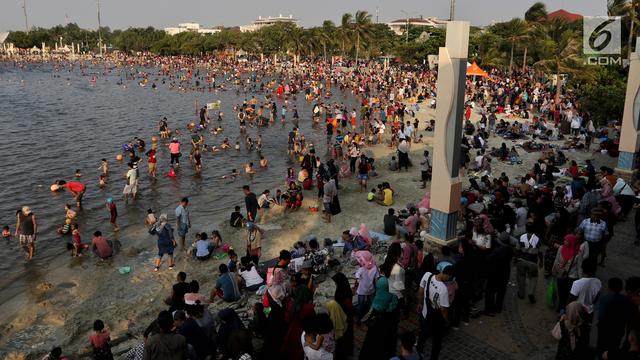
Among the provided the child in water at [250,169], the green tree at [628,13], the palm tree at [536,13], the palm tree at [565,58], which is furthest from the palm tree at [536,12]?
the child in water at [250,169]

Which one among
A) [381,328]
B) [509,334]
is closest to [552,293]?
[509,334]

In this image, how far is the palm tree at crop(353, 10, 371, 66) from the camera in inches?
2793

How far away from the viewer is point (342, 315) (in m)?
6.69

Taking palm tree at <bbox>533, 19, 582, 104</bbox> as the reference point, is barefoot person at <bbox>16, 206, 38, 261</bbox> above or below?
below

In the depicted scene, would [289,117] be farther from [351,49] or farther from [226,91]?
[351,49]

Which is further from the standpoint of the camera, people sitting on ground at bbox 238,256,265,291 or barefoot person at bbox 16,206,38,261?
barefoot person at bbox 16,206,38,261

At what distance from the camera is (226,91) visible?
56.0 meters

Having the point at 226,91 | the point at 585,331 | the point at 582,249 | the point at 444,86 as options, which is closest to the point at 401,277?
the point at 585,331

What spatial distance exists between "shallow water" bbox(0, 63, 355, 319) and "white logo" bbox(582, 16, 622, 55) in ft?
48.6

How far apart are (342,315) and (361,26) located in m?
69.8

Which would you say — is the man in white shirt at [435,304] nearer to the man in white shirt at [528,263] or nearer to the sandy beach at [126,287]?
the man in white shirt at [528,263]

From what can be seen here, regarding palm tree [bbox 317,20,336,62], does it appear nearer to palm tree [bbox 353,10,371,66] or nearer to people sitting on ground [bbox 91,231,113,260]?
palm tree [bbox 353,10,371,66]

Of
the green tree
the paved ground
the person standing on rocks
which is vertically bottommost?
the paved ground

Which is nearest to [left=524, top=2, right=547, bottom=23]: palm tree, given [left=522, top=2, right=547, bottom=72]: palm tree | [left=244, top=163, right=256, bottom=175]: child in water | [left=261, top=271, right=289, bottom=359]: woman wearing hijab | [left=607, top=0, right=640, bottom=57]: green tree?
[left=522, top=2, right=547, bottom=72]: palm tree
